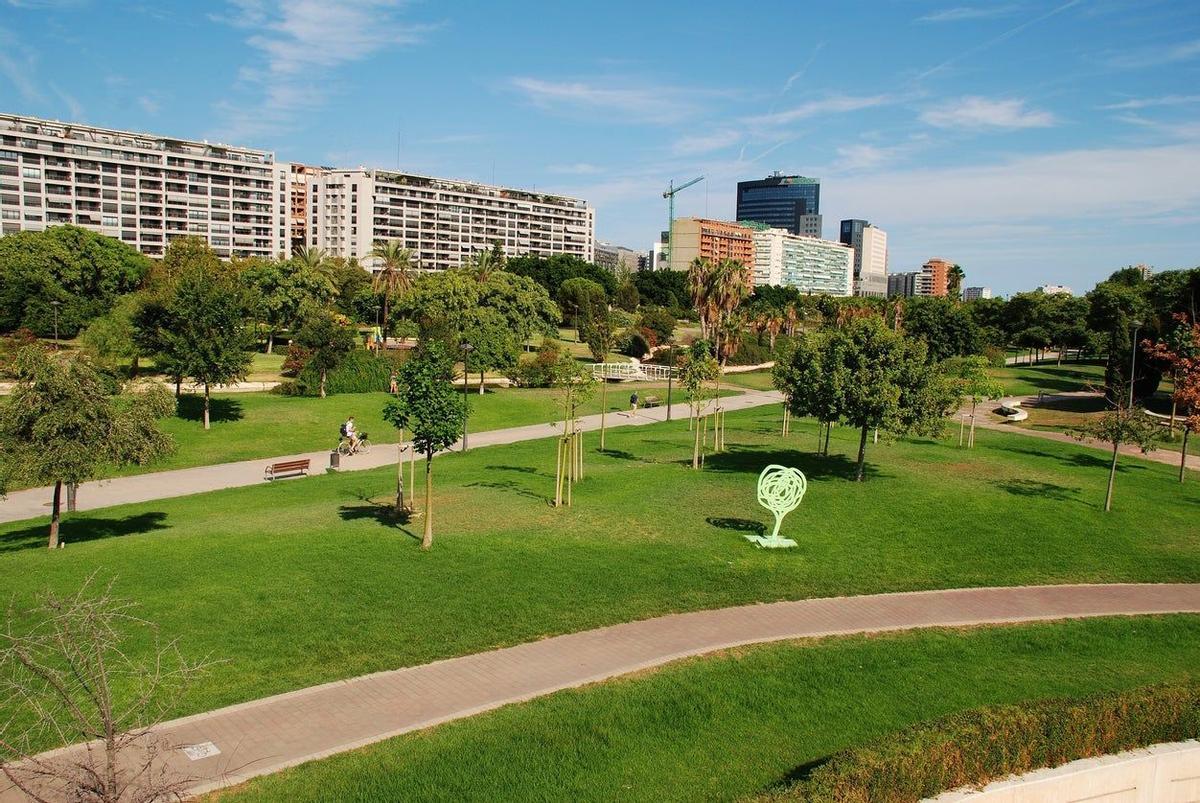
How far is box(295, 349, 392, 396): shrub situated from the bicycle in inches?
433

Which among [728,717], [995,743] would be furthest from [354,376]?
[995,743]

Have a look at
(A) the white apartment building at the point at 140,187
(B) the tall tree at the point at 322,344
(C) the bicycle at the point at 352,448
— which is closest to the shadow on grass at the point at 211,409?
(B) the tall tree at the point at 322,344

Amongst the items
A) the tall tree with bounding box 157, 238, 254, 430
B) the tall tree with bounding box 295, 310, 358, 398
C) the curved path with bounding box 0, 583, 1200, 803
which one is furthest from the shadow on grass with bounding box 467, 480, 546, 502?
the tall tree with bounding box 295, 310, 358, 398

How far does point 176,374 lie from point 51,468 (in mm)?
19626

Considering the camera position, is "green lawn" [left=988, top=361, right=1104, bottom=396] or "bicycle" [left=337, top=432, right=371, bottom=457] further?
"green lawn" [left=988, top=361, right=1104, bottom=396]

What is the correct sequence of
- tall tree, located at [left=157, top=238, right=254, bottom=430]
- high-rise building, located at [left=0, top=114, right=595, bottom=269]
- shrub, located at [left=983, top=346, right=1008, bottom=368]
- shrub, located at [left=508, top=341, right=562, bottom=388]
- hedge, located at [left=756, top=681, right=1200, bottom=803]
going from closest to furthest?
hedge, located at [left=756, top=681, right=1200, bottom=803], tall tree, located at [left=157, top=238, right=254, bottom=430], shrub, located at [left=508, top=341, right=562, bottom=388], shrub, located at [left=983, top=346, right=1008, bottom=368], high-rise building, located at [left=0, top=114, right=595, bottom=269]

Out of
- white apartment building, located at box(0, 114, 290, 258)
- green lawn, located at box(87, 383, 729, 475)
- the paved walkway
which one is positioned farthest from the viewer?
white apartment building, located at box(0, 114, 290, 258)

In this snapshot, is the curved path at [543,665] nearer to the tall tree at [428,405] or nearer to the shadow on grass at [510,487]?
the tall tree at [428,405]

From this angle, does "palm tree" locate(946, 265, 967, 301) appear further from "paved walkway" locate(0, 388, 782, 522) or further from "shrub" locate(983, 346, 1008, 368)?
"paved walkway" locate(0, 388, 782, 522)

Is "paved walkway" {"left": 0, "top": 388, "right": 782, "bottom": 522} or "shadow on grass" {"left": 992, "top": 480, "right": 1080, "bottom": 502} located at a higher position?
"shadow on grass" {"left": 992, "top": 480, "right": 1080, "bottom": 502}

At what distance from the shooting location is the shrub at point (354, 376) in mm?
45031

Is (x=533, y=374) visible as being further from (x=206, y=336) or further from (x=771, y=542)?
(x=771, y=542)

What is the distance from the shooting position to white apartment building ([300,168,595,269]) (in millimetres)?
146250

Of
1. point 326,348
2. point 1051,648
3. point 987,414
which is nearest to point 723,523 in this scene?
point 1051,648
